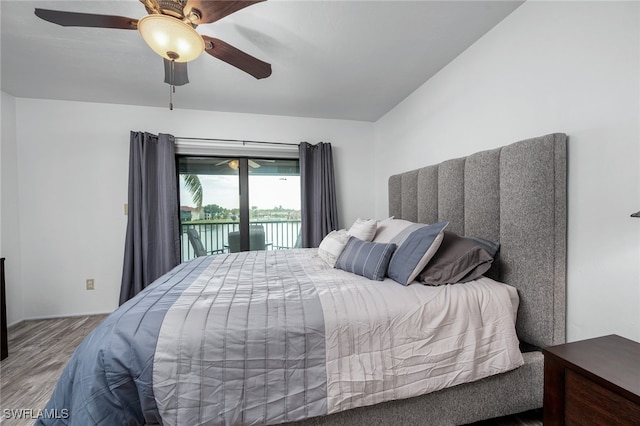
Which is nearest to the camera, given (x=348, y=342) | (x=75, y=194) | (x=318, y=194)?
(x=348, y=342)

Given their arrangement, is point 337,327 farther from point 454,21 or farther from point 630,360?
point 454,21

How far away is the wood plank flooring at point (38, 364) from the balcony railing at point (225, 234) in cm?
122

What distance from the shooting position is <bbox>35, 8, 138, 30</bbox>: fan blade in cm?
121

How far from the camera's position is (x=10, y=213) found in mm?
2627

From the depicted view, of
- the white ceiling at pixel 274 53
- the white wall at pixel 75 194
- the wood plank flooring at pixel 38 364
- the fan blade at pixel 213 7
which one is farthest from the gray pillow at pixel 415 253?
the white wall at pixel 75 194

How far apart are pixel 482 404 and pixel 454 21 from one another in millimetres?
2236

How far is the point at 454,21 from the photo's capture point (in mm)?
1636

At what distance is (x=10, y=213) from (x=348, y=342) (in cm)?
376

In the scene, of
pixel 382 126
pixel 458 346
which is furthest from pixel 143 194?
pixel 458 346

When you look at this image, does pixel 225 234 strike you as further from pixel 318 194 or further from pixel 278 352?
pixel 278 352

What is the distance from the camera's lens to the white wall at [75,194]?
9.05 feet

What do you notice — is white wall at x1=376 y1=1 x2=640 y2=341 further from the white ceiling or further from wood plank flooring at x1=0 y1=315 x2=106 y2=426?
wood plank flooring at x1=0 y1=315 x2=106 y2=426

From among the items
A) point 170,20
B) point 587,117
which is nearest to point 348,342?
point 587,117

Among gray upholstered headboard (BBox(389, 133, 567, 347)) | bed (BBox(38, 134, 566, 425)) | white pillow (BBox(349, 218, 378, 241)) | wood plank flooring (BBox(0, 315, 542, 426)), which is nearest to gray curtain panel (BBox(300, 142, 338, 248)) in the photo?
white pillow (BBox(349, 218, 378, 241))
